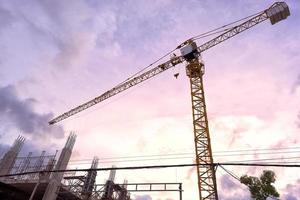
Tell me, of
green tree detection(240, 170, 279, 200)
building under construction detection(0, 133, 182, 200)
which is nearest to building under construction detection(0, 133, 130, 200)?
building under construction detection(0, 133, 182, 200)

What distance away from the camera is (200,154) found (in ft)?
102

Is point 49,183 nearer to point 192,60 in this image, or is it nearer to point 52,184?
point 52,184

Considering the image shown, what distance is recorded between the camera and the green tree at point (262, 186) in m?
28.0

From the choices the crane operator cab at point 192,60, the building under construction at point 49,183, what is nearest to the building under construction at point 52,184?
the building under construction at point 49,183

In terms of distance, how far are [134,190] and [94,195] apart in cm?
487

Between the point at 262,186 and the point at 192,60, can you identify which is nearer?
the point at 262,186

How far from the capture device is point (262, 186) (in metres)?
28.5

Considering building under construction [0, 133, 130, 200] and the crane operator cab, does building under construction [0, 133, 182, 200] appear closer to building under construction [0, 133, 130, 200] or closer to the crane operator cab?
building under construction [0, 133, 130, 200]

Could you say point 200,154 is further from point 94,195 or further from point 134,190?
point 94,195

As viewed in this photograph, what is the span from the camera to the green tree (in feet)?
91.9

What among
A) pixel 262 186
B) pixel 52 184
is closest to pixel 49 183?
pixel 52 184

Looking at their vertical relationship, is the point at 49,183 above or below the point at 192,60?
below

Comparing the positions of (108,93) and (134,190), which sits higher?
(108,93)

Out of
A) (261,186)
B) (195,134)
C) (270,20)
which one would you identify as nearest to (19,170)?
(195,134)
